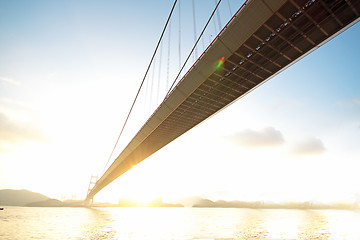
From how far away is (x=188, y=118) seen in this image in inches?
1110

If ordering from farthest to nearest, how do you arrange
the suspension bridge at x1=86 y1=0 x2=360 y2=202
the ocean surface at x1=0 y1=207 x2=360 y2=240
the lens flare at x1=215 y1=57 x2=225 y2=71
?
the ocean surface at x1=0 y1=207 x2=360 y2=240
the lens flare at x1=215 y1=57 x2=225 y2=71
the suspension bridge at x1=86 y1=0 x2=360 y2=202

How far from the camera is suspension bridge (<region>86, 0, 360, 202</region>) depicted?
11.3 meters

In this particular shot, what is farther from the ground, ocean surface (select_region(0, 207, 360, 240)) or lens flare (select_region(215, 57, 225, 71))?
lens flare (select_region(215, 57, 225, 71))

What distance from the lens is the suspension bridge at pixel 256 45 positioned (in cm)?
1129

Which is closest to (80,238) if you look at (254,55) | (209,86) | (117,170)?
(209,86)

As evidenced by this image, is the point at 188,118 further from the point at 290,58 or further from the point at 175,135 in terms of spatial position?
the point at 290,58

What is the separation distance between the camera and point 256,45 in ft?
45.7

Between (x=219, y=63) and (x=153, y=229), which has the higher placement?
(x=219, y=63)

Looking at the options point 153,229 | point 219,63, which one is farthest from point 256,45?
point 153,229

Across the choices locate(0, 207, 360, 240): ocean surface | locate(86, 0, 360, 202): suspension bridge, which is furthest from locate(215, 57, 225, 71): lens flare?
locate(0, 207, 360, 240): ocean surface

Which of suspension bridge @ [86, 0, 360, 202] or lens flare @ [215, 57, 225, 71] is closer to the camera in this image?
suspension bridge @ [86, 0, 360, 202]

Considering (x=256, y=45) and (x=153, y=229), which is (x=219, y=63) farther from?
(x=153, y=229)

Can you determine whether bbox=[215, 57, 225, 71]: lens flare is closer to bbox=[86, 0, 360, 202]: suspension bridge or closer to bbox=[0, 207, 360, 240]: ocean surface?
bbox=[86, 0, 360, 202]: suspension bridge

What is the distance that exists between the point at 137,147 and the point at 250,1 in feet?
100
